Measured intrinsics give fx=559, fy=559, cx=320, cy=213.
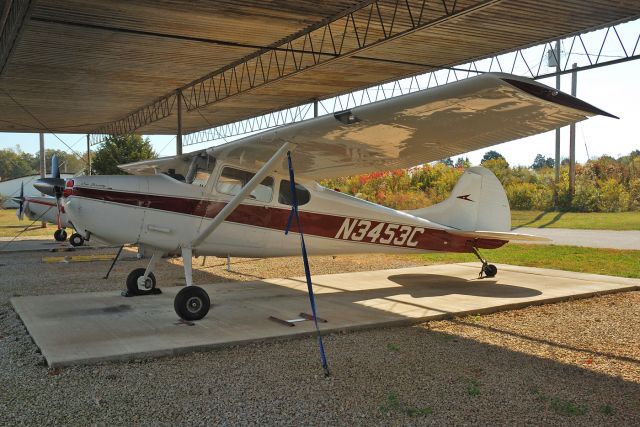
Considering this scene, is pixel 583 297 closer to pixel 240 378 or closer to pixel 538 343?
pixel 538 343

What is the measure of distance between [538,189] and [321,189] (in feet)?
83.2

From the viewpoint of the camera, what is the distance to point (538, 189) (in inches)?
1243

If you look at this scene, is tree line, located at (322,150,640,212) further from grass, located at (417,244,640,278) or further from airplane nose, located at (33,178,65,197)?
airplane nose, located at (33,178,65,197)

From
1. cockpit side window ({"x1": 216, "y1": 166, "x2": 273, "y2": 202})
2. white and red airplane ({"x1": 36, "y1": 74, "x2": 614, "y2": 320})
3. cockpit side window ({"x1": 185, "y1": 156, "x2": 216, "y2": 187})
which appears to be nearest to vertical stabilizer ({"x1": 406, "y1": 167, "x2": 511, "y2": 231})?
white and red airplane ({"x1": 36, "y1": 74, "x2": 614, "y2": 320})

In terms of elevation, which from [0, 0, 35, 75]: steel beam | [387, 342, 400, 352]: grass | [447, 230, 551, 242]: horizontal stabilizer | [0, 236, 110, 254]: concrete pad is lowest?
[0, 236, 110, 254]: concrete pad


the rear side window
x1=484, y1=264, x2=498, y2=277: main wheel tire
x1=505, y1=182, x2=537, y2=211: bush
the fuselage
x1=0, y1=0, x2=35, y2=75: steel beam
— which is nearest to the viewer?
the fuselage

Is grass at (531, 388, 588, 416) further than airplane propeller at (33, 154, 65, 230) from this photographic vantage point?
No

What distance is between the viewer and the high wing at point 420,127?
5160 mm

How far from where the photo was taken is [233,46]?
14.1 m

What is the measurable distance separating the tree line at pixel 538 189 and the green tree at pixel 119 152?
36.4 feet

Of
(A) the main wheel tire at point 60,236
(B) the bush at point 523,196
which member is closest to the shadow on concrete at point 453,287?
(A) the main wheel tire at point 60,236

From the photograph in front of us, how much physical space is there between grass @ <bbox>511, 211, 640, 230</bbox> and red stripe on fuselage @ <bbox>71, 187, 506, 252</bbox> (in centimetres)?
1543

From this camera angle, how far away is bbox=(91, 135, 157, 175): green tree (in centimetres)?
2755

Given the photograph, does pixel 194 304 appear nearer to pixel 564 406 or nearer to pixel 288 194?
pixel 288 194
